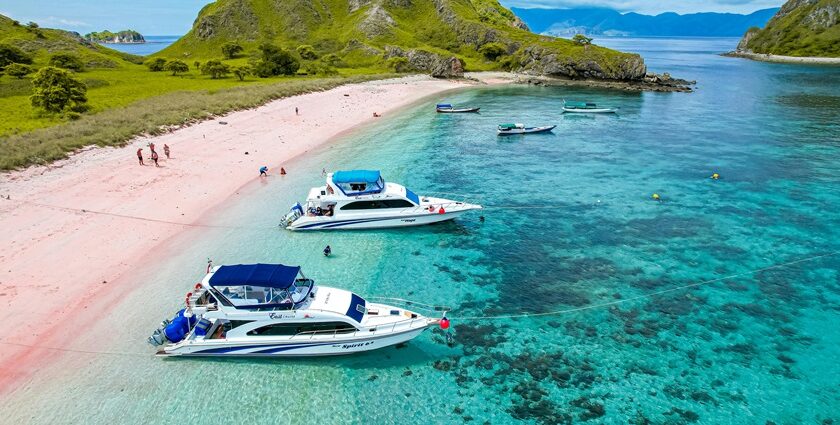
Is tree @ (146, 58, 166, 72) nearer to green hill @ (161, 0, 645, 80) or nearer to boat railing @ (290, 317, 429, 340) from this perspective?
green hill @ (161, 0, 645, 80)

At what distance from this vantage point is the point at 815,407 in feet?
62.4

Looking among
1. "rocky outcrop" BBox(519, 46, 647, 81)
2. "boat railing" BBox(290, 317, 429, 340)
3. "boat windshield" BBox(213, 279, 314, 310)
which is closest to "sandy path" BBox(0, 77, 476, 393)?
"boat windshield" BBox(213, 279, 314, 310)

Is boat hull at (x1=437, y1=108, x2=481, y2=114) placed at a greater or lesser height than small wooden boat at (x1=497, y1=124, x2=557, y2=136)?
greater

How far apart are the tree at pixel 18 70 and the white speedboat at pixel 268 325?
328 ft

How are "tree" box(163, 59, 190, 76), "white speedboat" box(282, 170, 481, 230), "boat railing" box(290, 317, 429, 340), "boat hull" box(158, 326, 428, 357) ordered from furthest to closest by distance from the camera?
"tree" box(163, 59, 190, 76)
"white speedboat" box(282, 170, 481, 230)
"boat railing" box(290, 317, 429, 340)
"boat hull" box(158, 326, 428, 357)

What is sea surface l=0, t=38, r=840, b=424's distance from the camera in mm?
19156

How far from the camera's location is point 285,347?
2122 cm

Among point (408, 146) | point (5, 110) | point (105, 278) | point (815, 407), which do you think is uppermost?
point (5, 110)

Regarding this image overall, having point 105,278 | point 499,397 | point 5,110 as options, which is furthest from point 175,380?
point 5,110

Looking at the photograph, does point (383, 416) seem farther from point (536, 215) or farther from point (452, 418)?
point (536, 215)

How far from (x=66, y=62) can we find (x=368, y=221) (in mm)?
109673

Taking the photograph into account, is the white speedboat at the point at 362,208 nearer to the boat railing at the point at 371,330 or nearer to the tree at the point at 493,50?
the boat railing at the point at 371,330

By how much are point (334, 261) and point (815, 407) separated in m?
26.0

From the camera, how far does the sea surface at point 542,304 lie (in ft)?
62.8
